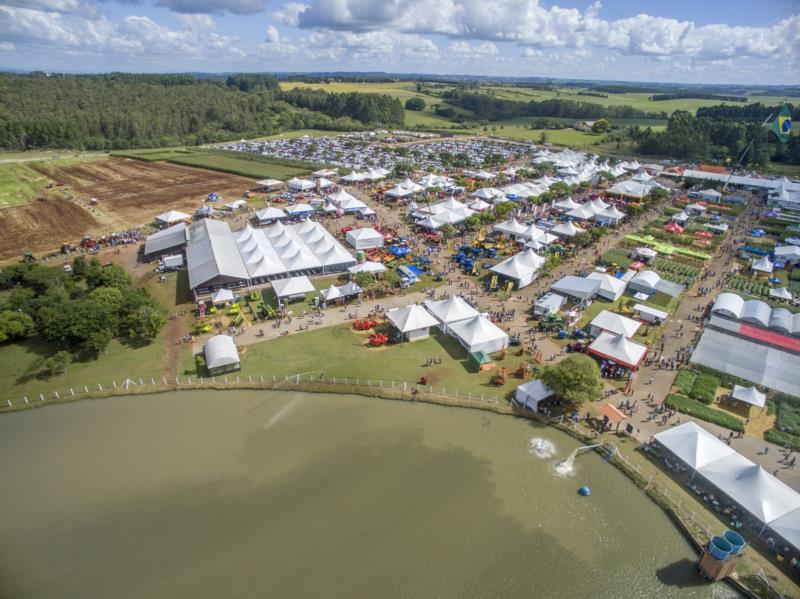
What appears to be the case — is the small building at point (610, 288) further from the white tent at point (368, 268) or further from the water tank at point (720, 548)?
the water tank at point (720, 548)

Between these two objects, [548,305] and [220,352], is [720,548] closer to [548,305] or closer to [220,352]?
[548,305]

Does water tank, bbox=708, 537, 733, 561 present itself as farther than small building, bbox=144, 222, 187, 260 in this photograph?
No

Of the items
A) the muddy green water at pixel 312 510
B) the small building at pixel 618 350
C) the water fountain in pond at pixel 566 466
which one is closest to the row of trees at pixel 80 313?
the muddy green water at pixel 312 510

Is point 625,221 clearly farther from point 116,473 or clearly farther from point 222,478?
A: point 116,473

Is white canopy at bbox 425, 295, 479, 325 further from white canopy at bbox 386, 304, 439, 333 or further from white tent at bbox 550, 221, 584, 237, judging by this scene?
white tent at bbox 550, 221, 584, 237

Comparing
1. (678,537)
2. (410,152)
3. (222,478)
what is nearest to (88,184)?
(410,152)

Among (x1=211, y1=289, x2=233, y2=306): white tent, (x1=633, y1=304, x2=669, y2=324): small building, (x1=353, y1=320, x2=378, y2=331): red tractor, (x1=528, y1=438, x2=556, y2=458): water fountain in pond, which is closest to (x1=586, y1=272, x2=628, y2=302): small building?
(x1=633, y1=304, x2=669, y2=324): small building
